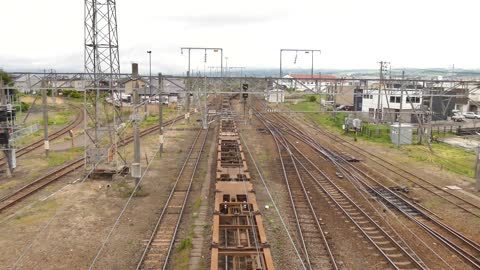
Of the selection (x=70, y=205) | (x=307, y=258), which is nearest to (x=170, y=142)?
(x=70, y=205)

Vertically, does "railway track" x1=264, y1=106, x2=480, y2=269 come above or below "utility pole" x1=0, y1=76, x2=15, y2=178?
below

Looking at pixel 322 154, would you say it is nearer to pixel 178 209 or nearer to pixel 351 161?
pixel 351 161

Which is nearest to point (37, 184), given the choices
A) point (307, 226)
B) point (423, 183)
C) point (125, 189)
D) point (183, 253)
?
point (125, 189)

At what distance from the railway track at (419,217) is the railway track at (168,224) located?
22.5 feet

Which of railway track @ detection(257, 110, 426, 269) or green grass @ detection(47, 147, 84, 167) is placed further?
green grass @ detection(47, 147, 84, 167)

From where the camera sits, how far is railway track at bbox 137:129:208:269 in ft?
33.3

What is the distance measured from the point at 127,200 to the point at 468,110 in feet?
144

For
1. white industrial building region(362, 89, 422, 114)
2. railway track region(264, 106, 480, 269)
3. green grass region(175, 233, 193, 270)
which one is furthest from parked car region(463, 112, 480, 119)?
green grass region(175, 233, 193, 270)

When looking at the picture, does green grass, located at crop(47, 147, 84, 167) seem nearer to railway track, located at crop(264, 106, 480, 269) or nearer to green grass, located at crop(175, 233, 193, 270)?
green grass, located at crop(175, 233, 193, 270)

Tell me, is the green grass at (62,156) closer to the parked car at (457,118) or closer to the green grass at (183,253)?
the green grass at (183,253)

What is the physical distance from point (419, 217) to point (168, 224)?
7669 millimetres

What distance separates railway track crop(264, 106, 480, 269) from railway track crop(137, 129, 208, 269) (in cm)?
686

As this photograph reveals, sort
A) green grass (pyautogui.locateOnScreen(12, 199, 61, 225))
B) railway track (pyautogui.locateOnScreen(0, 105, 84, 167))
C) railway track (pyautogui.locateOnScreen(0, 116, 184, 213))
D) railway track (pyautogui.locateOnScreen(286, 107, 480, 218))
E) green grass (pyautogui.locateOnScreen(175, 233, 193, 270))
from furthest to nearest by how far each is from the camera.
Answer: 1. railway track (pyautogui.locateOnScreen(0, 105, 84, 167))
2. railway track (pyautogui.locateOnScreen(286, 107, 480, 218))
3. railway track (pyautogui.locateOnScreen(0, 116, 184, 213))
4. green grass (pyautogui.locateOnScreen(12, 199, 61, 225))
5. green grass (pyautogui.locateOnScreen(175, 233, 193, 270))

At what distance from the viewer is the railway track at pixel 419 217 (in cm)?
1077
